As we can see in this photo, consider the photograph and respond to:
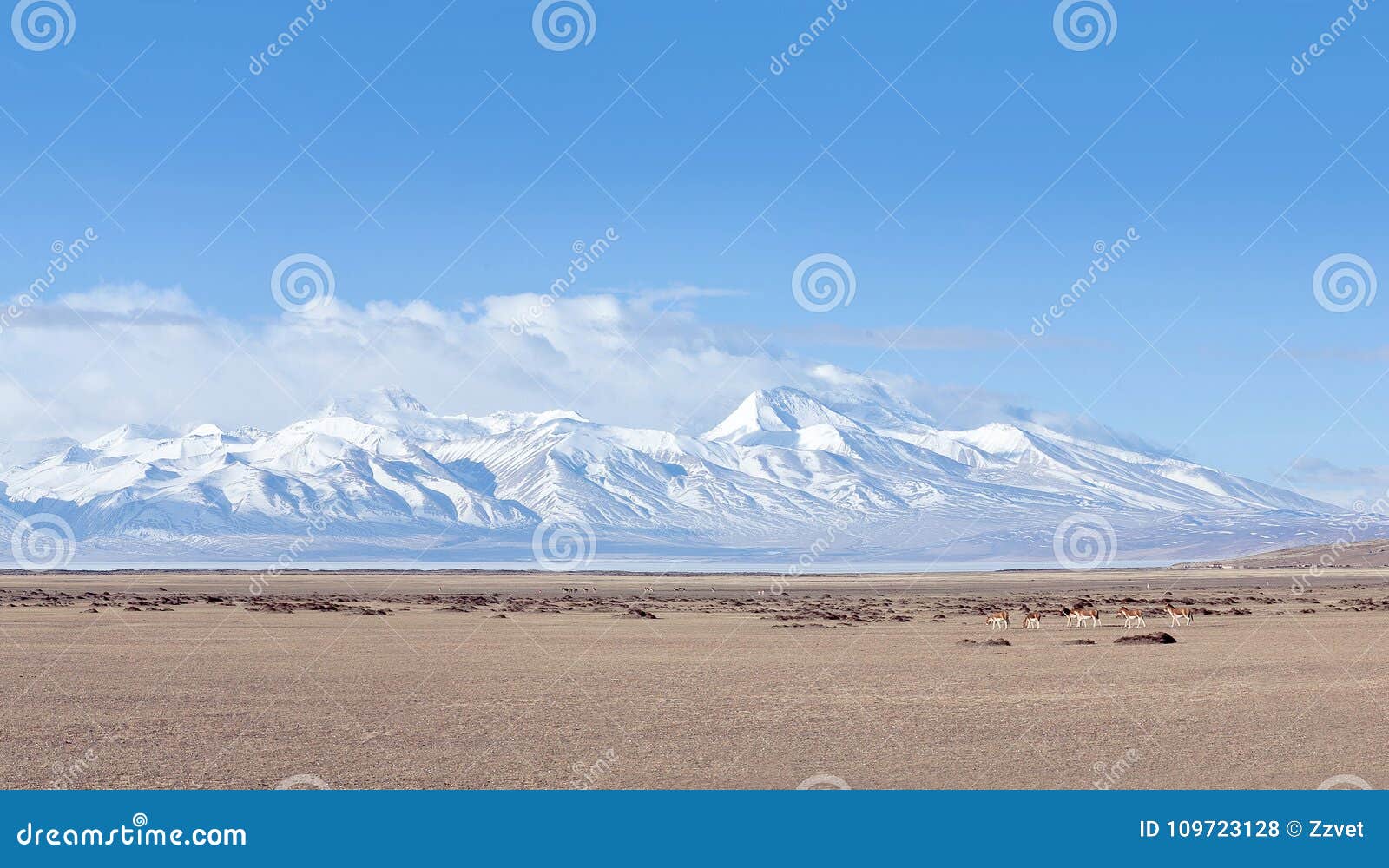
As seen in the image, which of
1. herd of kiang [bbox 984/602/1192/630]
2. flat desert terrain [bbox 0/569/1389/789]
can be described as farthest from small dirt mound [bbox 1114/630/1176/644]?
herd of kiang [bbox 984/602/1192/630]

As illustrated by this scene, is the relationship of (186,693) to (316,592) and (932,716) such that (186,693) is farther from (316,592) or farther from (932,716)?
(316,592)

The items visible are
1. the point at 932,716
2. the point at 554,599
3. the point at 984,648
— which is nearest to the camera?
the point at 932,716

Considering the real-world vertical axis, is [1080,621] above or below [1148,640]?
above

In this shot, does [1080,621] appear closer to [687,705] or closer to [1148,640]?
[1148,640]

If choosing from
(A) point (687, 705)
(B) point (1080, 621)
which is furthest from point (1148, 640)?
(A) point (687, 705)

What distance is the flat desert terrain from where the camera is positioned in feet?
55.9

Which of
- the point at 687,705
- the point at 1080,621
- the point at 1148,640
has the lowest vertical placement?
the point at 687,705

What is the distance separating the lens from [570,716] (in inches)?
863

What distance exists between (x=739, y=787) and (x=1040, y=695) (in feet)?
34.4

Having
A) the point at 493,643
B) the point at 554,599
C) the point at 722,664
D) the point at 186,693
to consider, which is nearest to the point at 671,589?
the point at 554,599

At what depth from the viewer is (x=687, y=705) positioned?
2334 centimetres

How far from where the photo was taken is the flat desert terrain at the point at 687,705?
1705cm

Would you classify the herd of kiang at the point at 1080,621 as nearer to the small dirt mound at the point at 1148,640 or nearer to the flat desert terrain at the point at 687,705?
the flat desert terrain at the point at 687,705

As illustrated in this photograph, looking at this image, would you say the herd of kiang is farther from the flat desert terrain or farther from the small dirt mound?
the small dirt mound
